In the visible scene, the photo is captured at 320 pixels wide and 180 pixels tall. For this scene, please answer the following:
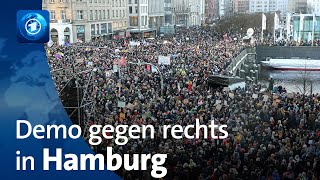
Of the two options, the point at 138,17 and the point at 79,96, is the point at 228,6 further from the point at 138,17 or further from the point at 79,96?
the point at 79,96

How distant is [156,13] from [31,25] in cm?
325

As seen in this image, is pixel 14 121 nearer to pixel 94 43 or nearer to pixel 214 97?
pixel 94 43

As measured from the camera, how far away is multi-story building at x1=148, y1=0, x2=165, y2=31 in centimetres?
777

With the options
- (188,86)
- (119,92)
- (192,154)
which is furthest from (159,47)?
(192,154)

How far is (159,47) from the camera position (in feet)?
36.3

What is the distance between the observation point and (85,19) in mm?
6465

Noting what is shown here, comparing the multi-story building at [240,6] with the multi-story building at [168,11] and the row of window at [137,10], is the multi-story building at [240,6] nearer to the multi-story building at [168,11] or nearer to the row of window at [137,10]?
the multi-story building at [168,11]

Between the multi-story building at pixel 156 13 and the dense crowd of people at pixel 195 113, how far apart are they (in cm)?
51

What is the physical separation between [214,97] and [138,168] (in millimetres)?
3093

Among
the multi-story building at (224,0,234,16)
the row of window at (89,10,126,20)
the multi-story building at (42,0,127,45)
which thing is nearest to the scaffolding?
the multi-story building at (42,0,127,45)

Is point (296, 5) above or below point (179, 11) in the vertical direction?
above

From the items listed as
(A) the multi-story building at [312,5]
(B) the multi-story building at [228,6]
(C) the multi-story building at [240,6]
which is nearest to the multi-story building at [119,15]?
(B) the multi-story building at [228,6]

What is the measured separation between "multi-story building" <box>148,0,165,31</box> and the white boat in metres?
12.9

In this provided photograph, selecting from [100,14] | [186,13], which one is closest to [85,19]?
[100,14]
